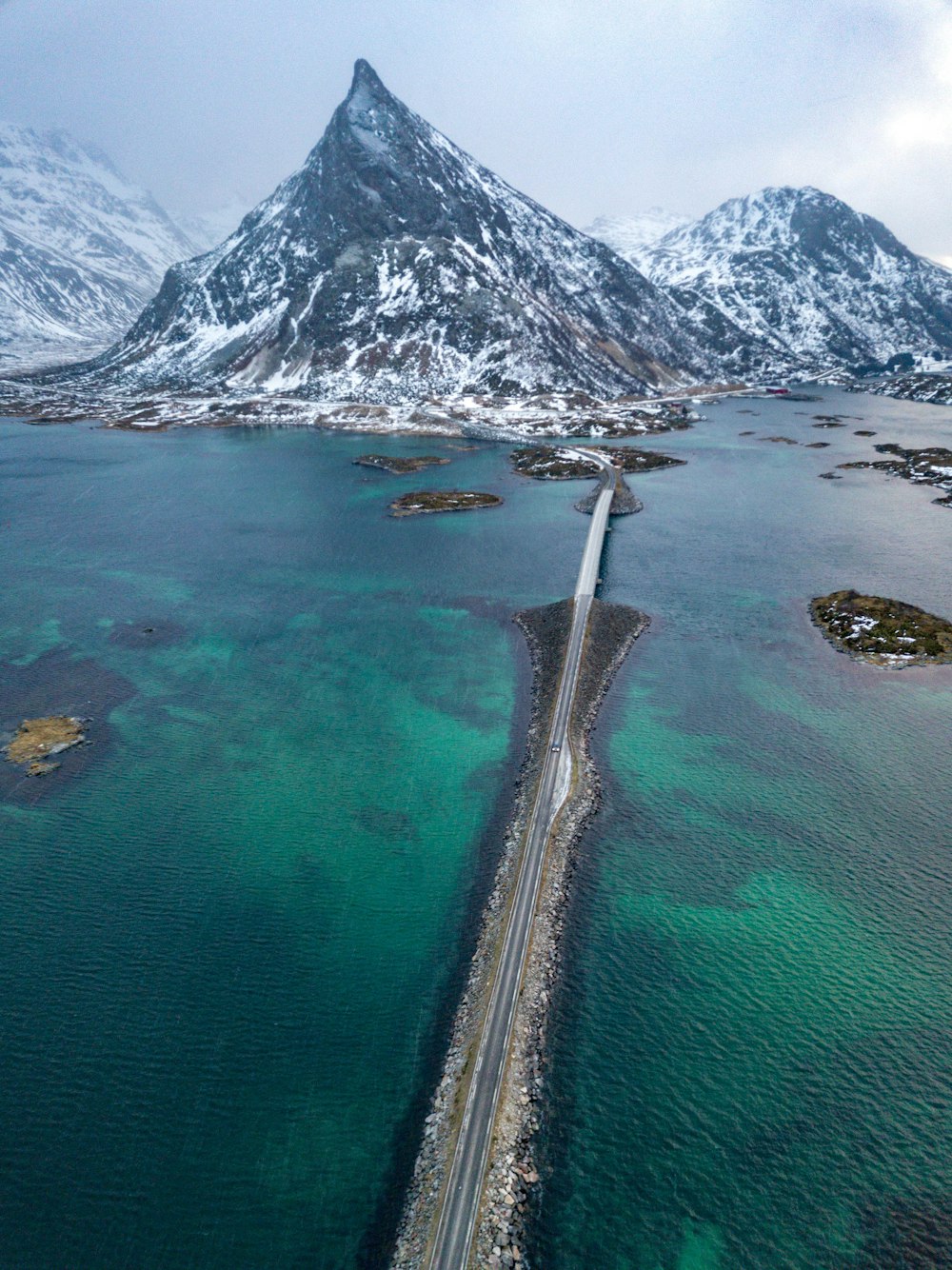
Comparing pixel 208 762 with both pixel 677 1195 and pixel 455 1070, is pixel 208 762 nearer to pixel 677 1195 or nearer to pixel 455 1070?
pixel 455 1070

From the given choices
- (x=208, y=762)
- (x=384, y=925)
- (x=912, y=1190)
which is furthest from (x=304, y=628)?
(x=912, y=1190)

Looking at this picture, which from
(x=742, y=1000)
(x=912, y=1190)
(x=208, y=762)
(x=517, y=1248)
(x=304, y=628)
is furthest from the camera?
(x=304, y=628)

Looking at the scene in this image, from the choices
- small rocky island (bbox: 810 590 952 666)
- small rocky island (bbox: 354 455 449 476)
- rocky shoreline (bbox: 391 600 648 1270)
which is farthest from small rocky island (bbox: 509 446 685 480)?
rocky shoreline (bbox: 391 600 648 1270)

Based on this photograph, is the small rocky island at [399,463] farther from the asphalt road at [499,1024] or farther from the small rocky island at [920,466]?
the asphalt road at [499,1024]

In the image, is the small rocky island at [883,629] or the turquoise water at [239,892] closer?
the turquoise water at [239,892]

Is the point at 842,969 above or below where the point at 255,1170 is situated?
above

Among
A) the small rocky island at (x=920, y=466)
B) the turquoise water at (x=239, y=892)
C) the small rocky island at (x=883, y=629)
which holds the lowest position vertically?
the turquoise water at (x=239, y=892)

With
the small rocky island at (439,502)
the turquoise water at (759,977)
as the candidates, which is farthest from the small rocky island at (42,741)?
the small rocky island at (439,502)
